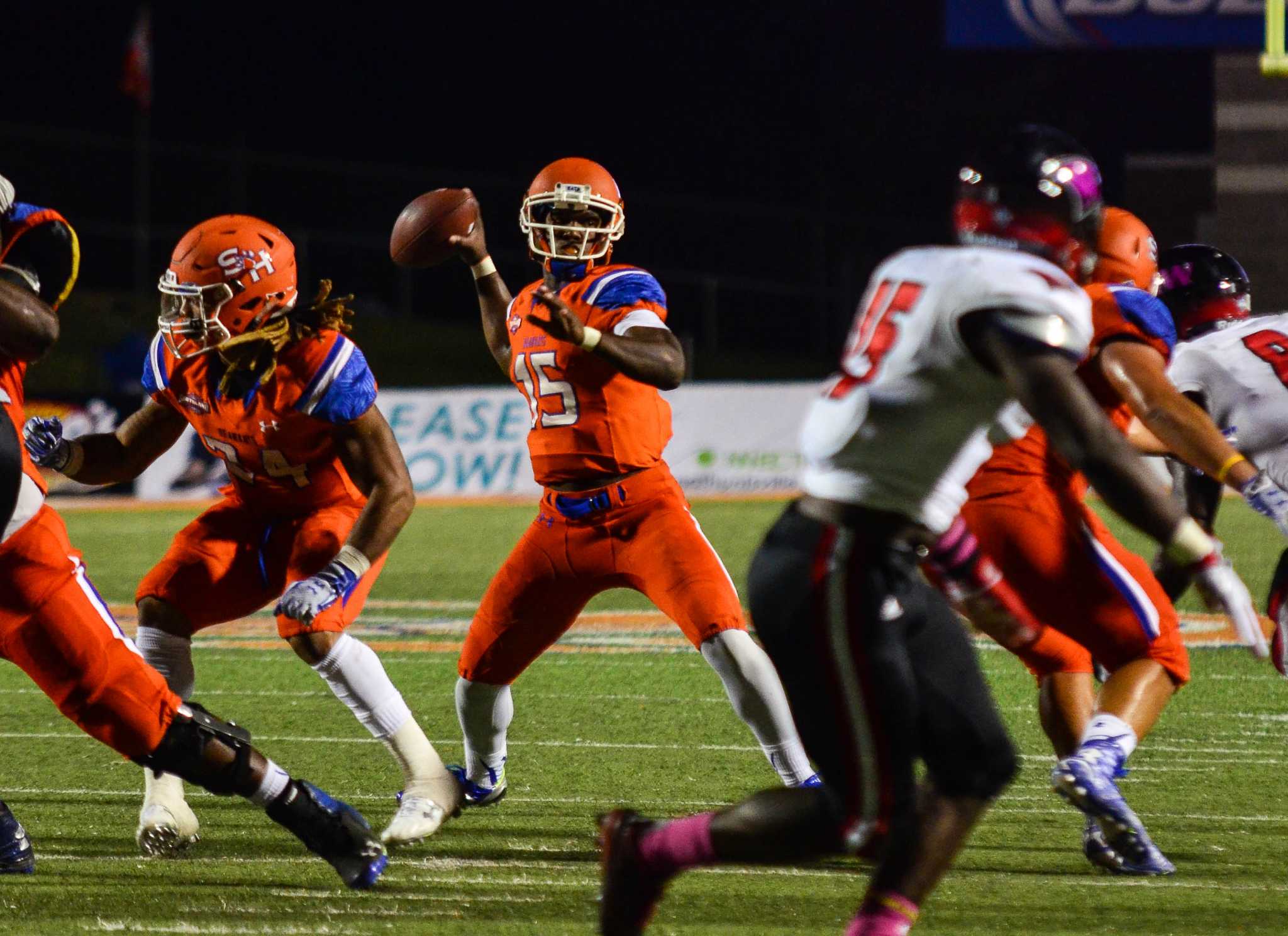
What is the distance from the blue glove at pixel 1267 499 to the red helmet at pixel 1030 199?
124 centimetres

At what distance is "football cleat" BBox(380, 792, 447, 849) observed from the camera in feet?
14.1

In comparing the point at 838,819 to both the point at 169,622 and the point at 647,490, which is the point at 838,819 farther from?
the point at 169,622

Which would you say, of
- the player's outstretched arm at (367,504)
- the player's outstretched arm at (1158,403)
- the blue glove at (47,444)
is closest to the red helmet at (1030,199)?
the player's outstretched arm at (1158,403)

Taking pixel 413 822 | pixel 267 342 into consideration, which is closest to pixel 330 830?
pixel 413 822

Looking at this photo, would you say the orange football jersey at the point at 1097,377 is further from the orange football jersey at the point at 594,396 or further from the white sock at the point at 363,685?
the white sock at the point at 363,685

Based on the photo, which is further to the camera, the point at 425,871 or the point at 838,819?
the point at 425,871

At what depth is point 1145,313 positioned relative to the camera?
12.9 ft

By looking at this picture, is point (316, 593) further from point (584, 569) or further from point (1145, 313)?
point (1145, 313)

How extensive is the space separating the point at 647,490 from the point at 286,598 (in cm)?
103

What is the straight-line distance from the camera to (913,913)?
296 centimetres

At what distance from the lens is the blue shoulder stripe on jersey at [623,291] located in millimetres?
4590

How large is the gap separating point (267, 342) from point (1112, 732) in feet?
7.37

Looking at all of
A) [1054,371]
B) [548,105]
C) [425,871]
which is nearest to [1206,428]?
[1054,371]

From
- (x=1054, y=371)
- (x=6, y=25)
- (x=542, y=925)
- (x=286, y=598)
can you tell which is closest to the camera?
(x=1054, y=371)
